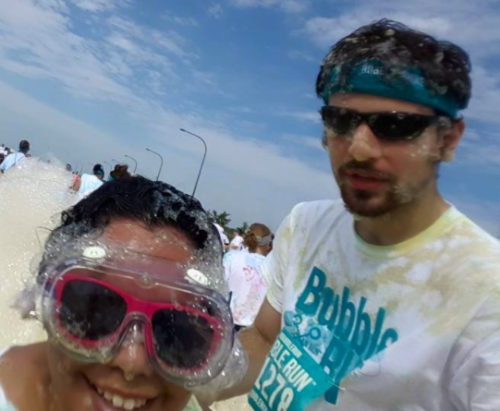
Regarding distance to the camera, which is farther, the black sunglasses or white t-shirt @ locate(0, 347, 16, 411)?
the black sunglasses

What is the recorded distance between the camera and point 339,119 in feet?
6.90

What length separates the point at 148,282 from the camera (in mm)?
1505

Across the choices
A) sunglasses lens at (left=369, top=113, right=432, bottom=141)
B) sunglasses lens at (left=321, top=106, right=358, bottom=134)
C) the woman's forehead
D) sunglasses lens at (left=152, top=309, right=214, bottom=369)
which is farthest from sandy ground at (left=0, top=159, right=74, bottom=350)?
sunglasses lens at (left=369, top=113, right=432, bottom=141)

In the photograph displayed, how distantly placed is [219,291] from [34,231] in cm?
62

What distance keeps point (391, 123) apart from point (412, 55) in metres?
0.25

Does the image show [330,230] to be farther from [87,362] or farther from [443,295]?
[87,362]

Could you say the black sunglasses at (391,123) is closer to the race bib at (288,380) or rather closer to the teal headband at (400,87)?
the teal headband at (400,87)

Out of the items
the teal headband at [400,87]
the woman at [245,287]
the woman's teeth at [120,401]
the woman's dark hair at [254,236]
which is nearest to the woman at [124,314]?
the woman's teeth at [120,401]

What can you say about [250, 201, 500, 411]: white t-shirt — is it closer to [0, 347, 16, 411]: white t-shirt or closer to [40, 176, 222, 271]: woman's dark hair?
[40, 176, 222, 271]: woman's dark hair

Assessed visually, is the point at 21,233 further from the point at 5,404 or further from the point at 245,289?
the point at 245,289

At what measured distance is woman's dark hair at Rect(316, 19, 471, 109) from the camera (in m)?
2.03

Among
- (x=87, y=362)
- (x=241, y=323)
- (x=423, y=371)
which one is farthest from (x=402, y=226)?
(x=241, y=323)

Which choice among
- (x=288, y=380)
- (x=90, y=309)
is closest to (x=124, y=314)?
(x=90, y=309)

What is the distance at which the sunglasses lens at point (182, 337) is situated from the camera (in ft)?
4.87
